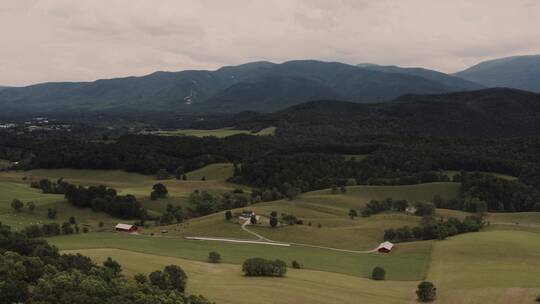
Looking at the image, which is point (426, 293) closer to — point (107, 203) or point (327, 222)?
point (327, 222)

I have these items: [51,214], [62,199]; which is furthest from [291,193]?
[51,214]

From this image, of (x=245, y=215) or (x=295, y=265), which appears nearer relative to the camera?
(x=295, y=265)

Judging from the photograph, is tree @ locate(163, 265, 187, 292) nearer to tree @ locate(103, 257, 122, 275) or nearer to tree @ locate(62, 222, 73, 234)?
tree @ locate(103, 257, 122, 275)

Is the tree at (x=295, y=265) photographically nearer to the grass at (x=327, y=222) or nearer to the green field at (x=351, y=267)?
the green field at (x=351, y=267)

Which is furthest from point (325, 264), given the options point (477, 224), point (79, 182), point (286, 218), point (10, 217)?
point (79, 182)

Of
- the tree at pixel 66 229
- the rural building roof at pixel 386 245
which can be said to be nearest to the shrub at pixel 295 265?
the rural building roof at pixel 386 245

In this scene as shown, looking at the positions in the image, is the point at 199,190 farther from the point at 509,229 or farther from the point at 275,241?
the point at 509,229

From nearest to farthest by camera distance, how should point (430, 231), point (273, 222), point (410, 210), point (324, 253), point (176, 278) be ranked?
point (176, 278), point (324, 253), point (430, 231), point (273, 222), point (410, 210)
